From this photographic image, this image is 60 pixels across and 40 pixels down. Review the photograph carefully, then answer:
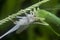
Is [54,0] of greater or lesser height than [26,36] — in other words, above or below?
above

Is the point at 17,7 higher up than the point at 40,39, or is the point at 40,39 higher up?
the point at 17,7

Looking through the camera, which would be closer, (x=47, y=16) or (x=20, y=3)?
(x=47, y=16)

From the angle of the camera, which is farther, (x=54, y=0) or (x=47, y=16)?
(x=54, y=0)

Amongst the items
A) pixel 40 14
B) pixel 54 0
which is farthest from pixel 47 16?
pixel 54 0

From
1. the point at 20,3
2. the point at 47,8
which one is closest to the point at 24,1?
the point at 20,3

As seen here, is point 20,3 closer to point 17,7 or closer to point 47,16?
point 17,7

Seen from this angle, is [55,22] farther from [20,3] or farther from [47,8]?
[20,3]

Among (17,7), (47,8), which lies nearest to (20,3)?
(17,7)

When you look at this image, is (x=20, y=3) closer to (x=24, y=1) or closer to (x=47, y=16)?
(x=24, y=1)
